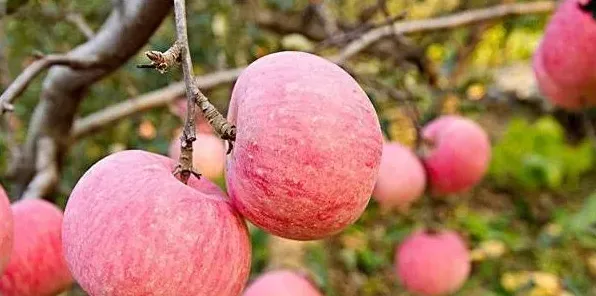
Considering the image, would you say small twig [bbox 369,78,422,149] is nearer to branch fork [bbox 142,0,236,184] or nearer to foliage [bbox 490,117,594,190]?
→ branch fork [bbox 142,0,236,184]

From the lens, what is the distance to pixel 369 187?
52 centimetres

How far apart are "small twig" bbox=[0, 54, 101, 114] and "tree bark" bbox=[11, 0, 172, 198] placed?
0.01 metres

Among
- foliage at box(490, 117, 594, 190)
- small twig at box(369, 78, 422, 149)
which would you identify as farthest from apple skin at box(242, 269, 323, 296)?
foliage at box(490, 117, 594, 190)

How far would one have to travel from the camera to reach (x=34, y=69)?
2.16 feet

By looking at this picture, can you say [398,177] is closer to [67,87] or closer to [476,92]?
[67,87]

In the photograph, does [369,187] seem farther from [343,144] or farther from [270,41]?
[270,41]

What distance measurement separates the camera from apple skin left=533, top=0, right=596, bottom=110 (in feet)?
2.80

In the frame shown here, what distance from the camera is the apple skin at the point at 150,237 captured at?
0.50m

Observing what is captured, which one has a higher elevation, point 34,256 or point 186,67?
point 186,67

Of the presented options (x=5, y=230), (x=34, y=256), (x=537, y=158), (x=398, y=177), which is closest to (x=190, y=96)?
(x=5, y=230)

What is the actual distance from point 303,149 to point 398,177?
2.01 ft

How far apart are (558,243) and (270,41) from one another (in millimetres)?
656

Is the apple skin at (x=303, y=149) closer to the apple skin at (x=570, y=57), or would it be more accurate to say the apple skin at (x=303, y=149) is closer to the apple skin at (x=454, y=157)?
the apple skin at (x=570, y=57)

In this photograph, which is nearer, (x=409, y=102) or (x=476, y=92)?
(x=409, y=102)
